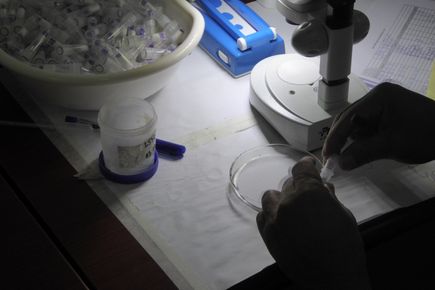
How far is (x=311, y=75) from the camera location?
1129 mm

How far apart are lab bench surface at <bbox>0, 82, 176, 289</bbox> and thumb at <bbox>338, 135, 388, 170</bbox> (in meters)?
0.32

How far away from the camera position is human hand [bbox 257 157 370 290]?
765mm

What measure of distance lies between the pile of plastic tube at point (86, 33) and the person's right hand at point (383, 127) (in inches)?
15.2

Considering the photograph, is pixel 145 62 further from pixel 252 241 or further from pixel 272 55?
pixel 252 241

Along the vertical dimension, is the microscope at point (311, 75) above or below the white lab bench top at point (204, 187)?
above

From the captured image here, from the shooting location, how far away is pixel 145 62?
45.4 inches

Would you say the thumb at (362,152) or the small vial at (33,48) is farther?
the small vial at (33,48)

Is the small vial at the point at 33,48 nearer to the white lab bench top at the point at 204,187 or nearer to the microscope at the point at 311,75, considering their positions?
the white lab bench top at the point at 204,187

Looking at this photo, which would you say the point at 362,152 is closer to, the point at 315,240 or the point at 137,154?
the point at 315,240

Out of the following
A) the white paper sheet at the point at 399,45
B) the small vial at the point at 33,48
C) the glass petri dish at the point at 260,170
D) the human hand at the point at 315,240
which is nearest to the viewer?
the human hand at the point at 315,240

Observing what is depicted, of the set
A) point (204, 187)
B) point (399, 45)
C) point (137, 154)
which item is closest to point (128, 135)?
point (137, 154)

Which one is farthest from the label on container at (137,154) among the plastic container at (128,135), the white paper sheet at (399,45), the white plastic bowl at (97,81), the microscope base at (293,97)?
the white paper sheet at (399,45)

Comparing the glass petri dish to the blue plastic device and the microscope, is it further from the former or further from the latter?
the blue plastic device

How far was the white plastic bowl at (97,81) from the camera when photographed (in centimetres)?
102
